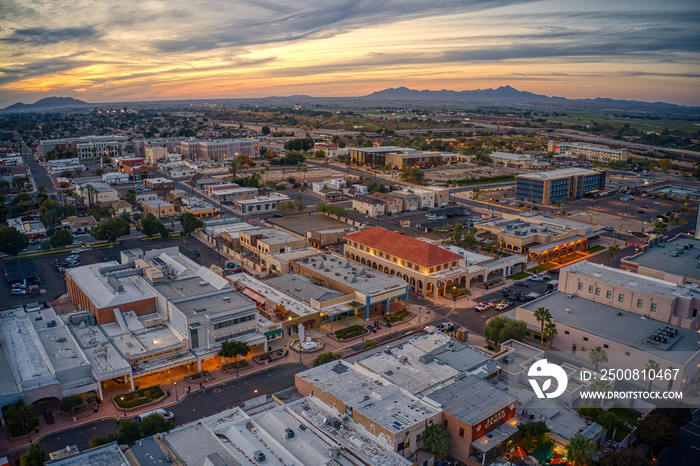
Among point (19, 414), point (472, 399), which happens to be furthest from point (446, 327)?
point (19, 414)

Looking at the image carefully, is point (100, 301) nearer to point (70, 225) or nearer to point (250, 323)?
point (250, 323)

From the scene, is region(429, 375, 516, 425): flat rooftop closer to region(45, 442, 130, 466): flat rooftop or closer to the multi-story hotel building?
region(45, 442, 130, 466): flat rooftop

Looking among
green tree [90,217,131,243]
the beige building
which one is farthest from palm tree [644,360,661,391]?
green tree [90,217,131,243]

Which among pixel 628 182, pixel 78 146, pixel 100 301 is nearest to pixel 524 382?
pixel 100 301

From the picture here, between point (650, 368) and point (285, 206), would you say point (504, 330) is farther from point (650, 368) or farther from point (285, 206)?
point (285, 206)

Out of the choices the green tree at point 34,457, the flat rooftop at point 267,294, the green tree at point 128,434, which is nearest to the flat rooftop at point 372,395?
the green tree at point 128,434

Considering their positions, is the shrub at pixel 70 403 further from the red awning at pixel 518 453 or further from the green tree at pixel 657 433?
the green tree at pixel 657 433
